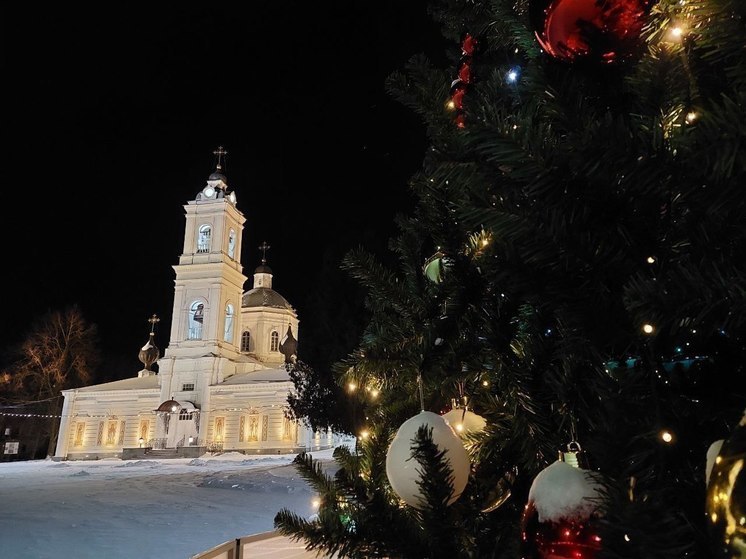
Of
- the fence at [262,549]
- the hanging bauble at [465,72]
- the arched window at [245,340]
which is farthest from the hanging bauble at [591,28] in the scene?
the arched window at [245,340]

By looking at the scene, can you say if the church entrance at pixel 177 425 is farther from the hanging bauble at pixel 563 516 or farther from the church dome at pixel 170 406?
the hanging bauble at pixel 563 516

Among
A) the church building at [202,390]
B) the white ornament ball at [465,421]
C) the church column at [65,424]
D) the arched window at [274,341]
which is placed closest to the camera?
the white ornament ball at [465,421]

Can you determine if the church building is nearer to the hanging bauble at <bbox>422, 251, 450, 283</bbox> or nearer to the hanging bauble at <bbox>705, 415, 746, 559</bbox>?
the hanging bauble at <bbox>422, 251, 450, 283</bbox>

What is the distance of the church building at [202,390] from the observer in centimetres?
3278

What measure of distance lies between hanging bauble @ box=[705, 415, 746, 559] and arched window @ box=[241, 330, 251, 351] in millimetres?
40630

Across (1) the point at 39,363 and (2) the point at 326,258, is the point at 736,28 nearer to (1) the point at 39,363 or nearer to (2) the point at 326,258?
(2) the point at 326,258

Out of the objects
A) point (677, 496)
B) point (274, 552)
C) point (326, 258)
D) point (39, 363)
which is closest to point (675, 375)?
point (677, 496)

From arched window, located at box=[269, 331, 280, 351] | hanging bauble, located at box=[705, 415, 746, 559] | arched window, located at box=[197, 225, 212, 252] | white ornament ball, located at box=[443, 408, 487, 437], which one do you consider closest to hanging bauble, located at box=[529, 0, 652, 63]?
hanging bauble, located at box=[705, 415, 746, 559]

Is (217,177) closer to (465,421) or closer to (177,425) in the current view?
(177,425)

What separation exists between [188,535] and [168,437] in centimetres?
2815

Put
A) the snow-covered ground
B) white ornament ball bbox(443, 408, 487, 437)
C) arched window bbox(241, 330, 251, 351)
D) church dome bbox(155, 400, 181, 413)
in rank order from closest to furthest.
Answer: white ornament ball bbox(443, 408, 487, 437), the snow-covered ground, church dome bbox(155, 400, 181, 413), arched window bbox(241, 330, 251, 351)

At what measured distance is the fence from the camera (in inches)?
111

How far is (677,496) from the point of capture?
0.76m

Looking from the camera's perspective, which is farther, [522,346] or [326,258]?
[326,258]
